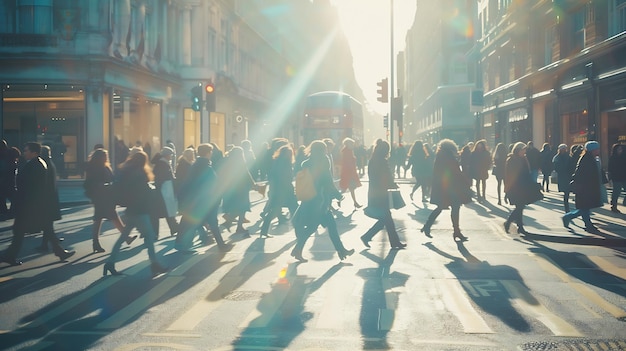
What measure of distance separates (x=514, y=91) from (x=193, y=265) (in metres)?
29.9

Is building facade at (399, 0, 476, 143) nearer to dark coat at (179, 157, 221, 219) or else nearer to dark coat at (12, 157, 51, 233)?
dark coat at (179, 157, 221, 219)

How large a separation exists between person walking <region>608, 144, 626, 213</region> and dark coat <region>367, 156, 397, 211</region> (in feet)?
26.0

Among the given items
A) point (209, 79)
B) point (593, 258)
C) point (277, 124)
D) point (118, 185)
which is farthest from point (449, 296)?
point (277, 124)

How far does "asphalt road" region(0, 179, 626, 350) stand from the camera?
6164 mm

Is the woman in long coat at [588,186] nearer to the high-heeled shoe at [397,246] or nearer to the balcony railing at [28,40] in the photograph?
the high-heeled shoe at [397,246]

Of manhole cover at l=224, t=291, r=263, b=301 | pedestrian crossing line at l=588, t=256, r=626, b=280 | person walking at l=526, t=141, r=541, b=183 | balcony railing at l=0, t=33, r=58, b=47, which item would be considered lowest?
manhole cover at l=224, t=291, r=263, b=301

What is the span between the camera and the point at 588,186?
13.1 metres

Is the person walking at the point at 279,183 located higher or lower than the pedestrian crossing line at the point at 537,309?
higher

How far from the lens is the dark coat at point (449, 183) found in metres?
12.4

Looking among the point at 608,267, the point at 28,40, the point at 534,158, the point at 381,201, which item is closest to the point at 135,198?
the point at 381,201

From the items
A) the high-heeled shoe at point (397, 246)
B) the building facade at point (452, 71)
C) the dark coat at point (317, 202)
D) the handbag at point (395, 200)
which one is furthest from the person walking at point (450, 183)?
the building facade at point (452, 71)

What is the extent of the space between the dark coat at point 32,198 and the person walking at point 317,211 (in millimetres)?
3747

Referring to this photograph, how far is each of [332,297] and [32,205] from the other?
5122 millimetres

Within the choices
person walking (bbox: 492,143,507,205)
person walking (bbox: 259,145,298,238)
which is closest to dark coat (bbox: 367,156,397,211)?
person walking (bbox: 259,145,298,238)
